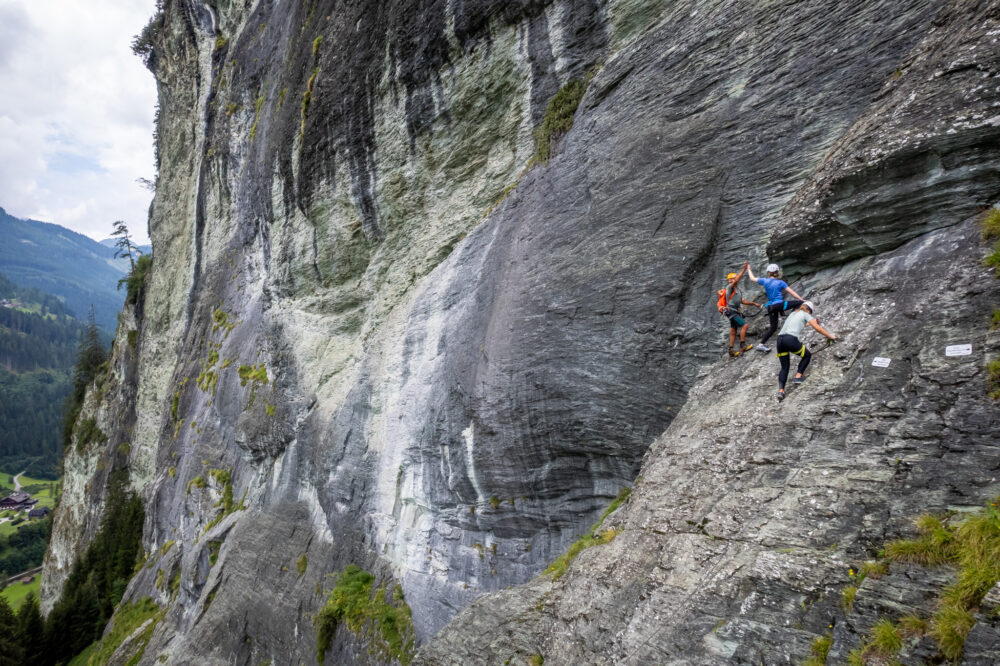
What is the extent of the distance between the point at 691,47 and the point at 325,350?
1604 centimetres

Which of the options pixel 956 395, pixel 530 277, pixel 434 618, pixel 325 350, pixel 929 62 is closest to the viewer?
pixel 956 395

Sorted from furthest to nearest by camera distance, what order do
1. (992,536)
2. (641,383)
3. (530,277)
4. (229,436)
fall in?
(229,436), (530,277), (641,383), (992,536)

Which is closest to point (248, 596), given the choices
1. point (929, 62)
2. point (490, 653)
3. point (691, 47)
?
point (490, 653)

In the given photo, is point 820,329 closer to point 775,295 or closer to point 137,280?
point 775,295

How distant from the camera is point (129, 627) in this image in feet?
85.2

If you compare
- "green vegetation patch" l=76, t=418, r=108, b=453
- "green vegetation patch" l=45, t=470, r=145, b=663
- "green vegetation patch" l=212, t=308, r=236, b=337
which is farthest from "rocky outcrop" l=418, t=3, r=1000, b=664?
"green vegetation patch" l=76, t=418, r=108, b=453

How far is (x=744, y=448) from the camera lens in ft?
24.2

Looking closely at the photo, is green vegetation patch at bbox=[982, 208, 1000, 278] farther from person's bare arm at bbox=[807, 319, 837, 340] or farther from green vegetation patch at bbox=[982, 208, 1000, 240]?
person's bare arm at bbox=[807, 319, 837, 340]

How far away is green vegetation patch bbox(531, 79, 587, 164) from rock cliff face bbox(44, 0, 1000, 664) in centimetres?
41

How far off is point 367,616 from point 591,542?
8185 millimetres

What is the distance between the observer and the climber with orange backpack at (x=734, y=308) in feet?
28.9

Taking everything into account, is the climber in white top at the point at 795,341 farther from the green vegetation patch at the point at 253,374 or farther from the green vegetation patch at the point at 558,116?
the green vegetation patch at the point at 253,374

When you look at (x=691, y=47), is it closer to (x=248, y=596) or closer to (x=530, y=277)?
(x=530, y=277)

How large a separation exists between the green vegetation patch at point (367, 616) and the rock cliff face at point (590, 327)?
418mm
